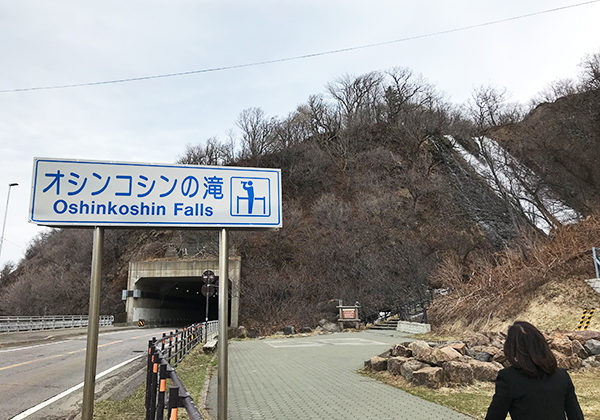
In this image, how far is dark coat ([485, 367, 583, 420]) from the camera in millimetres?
2402

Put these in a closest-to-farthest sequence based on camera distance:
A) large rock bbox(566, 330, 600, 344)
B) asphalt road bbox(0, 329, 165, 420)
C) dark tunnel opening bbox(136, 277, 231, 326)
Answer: asphalt road bbox(0, 329, 165, 420), large rock bbox(566, 330, 600, 344), dark tunnel opening bbox(136, 277, 231, 326)

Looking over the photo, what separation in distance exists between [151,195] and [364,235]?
36.5 metres

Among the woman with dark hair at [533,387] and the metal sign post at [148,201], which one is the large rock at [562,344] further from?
the metal sign post at [148,201]

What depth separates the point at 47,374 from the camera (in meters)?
10.4

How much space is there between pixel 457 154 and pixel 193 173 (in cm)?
5436

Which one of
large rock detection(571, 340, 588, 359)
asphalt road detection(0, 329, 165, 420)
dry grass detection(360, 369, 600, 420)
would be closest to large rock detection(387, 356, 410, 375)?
dry grass detection(360, 369, 600, 420)

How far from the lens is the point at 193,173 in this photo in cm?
362

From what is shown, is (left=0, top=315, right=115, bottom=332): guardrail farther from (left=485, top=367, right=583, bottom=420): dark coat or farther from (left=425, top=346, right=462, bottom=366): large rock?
(left=485, top=367, right=583, bottom=420): dark coat

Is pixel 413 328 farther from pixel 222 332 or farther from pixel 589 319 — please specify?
pixel 222 332

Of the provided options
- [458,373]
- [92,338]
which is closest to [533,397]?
[92,338]

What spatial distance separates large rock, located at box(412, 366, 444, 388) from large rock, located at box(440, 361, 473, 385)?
0.39 ft

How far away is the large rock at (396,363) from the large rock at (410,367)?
0.20 meters

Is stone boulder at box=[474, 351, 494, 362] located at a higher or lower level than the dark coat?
lower

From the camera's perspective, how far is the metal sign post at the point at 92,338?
130 inches
